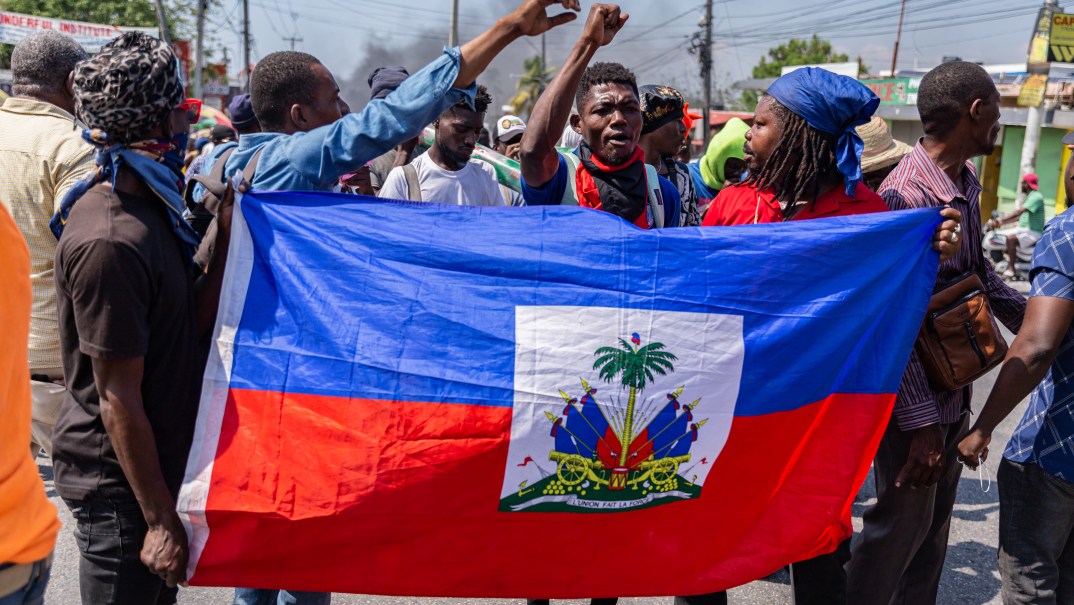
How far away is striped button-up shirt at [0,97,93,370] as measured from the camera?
3.27 metres

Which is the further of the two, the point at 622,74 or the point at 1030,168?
the point at 1030,168

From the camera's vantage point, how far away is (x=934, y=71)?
10.9 feet

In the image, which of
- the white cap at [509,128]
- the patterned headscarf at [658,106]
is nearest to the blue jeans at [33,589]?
the patterned headscarf at [658,106]

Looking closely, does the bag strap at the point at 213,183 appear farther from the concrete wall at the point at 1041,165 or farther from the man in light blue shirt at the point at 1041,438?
the concrete wall at the point at 1041,165

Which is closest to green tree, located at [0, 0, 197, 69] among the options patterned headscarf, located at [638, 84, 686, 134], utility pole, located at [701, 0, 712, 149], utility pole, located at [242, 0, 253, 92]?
utility pole, located at [242, 0, 253, 92]

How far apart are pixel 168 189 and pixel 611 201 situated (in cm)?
151

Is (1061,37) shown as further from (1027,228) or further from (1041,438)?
(1041,438)

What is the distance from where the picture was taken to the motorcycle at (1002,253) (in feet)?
49.7

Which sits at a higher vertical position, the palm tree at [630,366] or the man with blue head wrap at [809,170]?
the man with blue head wrap at [809,170]

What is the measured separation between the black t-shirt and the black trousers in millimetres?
50

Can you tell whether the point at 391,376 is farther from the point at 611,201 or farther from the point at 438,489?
the point at 611,201

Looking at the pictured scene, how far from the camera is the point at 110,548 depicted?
2299mm

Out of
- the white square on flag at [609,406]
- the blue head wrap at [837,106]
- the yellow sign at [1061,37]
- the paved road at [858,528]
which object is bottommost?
the paved road at [858,528]

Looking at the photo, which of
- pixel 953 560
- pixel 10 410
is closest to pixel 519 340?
pixel 10 410
